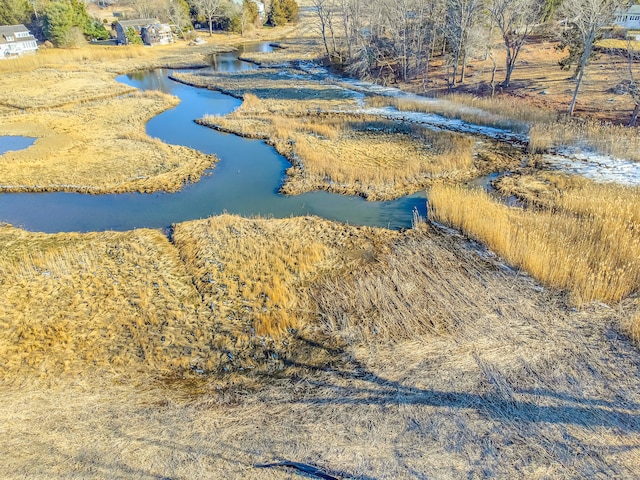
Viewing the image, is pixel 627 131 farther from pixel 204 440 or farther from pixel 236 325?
pixel 204 440

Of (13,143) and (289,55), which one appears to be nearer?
(13,143)

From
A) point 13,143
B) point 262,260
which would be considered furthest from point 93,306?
point 13,143

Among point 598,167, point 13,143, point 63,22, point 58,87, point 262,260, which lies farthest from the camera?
point 63,22

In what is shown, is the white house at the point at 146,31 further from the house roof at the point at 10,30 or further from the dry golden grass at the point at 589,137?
the dry golden grass at the point at 589,137

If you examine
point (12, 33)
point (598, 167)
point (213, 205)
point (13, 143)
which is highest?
point (12, 33)

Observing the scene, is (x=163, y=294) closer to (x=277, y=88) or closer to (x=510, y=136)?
(x=510, y=136)

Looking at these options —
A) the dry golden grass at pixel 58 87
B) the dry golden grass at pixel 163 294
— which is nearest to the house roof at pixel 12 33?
the dry golden grass at pixel 58 87

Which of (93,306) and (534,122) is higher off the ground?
(534,122)
